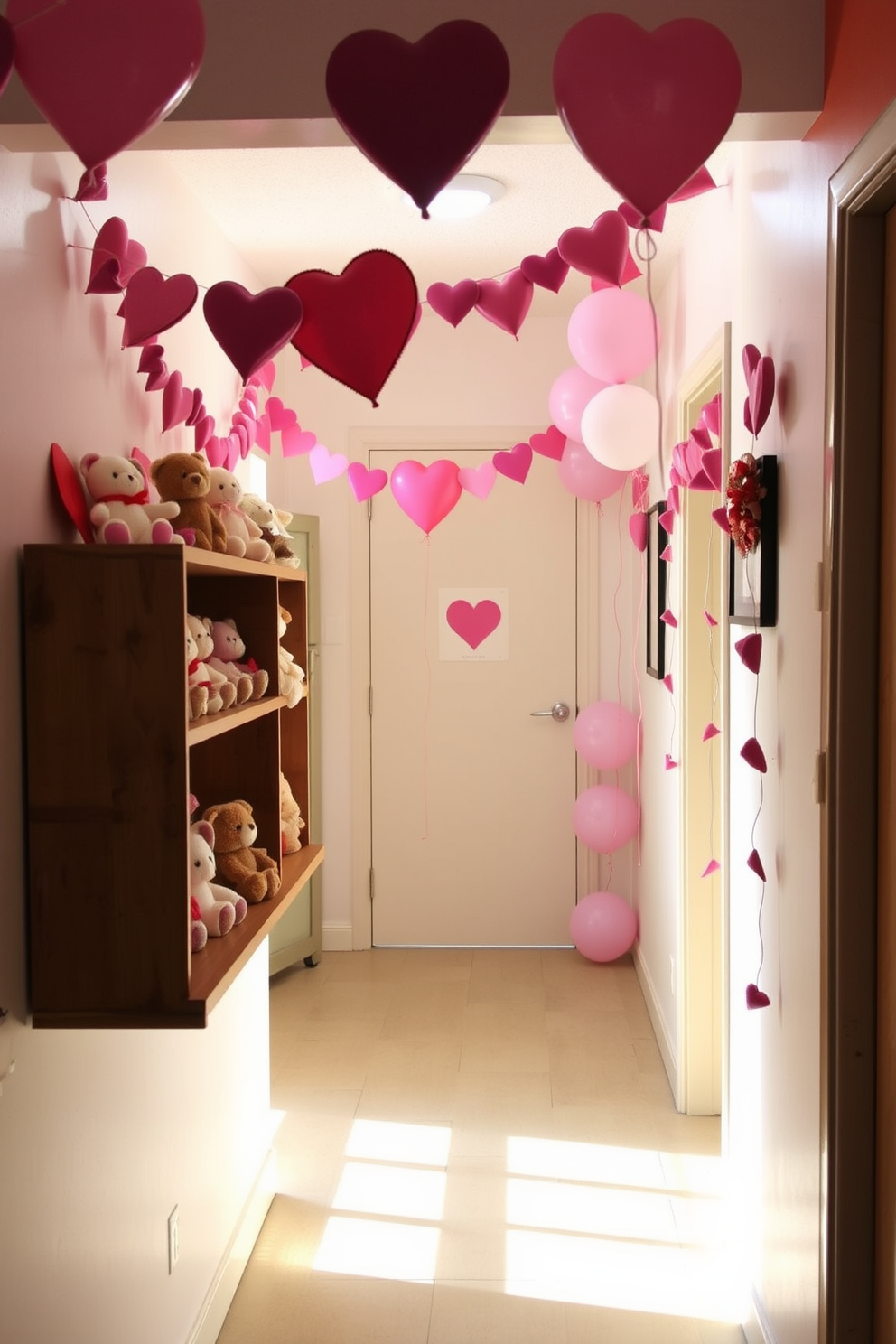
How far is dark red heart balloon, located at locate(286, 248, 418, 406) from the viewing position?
6.05 ft

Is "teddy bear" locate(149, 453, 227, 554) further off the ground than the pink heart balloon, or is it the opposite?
the pink heart balloon

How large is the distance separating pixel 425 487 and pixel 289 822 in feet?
5.62

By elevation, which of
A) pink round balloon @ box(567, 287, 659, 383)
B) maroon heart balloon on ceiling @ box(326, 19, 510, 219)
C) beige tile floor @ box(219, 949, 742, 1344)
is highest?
pink round balloon @ box(567, 287, 659, 383)

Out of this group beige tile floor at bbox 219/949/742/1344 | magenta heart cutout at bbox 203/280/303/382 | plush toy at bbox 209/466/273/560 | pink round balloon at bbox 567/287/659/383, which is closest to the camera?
magenta heart cutout at bbox 203/280/303/382

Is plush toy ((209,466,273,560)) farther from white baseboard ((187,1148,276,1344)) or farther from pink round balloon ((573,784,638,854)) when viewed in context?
pink round balloon ((573,784,638,854))

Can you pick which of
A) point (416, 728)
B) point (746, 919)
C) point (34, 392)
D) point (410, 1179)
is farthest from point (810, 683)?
point (416, 728)

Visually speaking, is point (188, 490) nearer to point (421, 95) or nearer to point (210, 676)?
point (210, 676)

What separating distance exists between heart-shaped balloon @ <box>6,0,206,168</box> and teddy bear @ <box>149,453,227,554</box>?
775 millimetres

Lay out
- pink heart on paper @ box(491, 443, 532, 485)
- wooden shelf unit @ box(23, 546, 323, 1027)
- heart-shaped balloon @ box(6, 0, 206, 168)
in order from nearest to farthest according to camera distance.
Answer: heart-shaped balloon @ box(6, 0, 206, 168)
wooden shelf unit @ box(23, 546, 323, 1027)
pink heart on paper @ box(491, 443, 532, 485)

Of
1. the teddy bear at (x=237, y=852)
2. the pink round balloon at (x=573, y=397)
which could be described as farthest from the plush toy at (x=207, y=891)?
the pink round balloon at (x=573, y=397)

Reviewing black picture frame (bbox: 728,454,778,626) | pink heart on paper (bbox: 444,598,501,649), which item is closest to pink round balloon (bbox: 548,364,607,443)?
pink heart on paper (bbox: 444,598,501,649)

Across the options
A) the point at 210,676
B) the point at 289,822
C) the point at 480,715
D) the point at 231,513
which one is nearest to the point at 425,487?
the point at 480,715

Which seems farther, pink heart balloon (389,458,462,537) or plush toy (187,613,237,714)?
pink heart balloon (389,458,462,537)

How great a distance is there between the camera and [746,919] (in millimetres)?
2418
